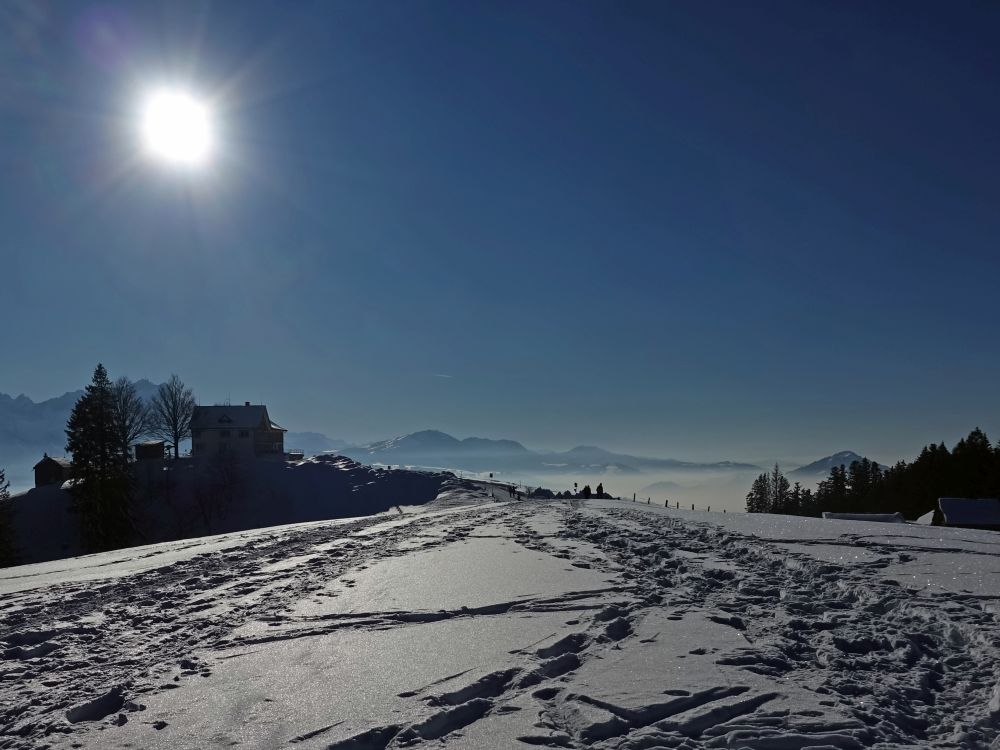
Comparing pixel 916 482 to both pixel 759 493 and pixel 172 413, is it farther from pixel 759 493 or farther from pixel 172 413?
pixel 172 413

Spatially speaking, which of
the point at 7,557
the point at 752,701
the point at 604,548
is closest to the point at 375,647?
the point at 752,701

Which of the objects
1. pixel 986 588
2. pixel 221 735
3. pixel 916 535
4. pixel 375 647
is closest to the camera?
pixel 221 735

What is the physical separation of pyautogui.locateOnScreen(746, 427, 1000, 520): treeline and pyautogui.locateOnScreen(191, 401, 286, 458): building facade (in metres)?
61.8

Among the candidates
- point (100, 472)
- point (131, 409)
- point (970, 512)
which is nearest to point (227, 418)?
point (131, 409)

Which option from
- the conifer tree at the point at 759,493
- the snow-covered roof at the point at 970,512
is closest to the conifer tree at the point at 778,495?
the conifer tree at the point at 759,493

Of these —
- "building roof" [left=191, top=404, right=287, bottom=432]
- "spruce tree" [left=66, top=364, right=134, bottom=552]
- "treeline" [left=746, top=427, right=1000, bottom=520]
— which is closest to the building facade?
"building roof" [left=191, top=404, right=287, bottom=432]

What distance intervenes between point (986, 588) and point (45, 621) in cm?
1044

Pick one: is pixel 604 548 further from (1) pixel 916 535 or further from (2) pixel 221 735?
(2) pixel 221 735

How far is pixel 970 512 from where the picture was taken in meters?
39.9

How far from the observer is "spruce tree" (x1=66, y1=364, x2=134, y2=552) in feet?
118

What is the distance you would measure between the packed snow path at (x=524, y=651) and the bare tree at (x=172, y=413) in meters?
70.1

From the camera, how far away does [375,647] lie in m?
5.06

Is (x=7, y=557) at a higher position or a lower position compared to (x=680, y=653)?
lower

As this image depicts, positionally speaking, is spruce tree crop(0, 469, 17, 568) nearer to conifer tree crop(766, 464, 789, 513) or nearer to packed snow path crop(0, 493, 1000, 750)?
packed snow path crop(0, 493, 1000, 750)
